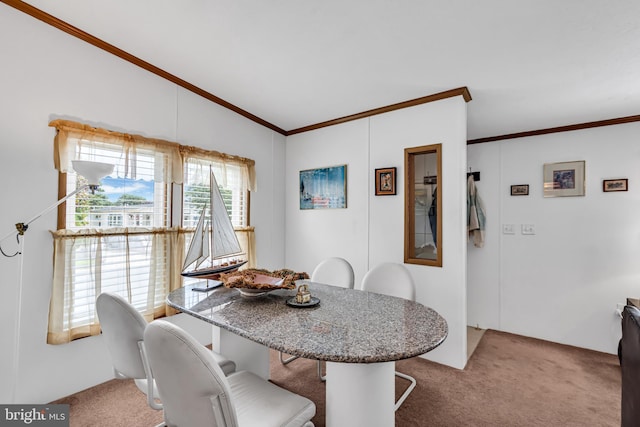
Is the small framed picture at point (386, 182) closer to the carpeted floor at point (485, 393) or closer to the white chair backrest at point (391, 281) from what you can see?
the white chair backrest at point (391, 281)

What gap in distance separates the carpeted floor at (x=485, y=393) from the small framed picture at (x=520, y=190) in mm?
1757

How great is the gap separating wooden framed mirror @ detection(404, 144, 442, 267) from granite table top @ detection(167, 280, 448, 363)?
1175mm

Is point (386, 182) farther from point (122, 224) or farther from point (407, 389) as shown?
point (122, 224)

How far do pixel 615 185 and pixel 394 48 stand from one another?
9.20 feet

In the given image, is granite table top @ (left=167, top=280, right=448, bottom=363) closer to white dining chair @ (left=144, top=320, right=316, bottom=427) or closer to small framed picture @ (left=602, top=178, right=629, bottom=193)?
white dining chair @ (left=144, top=320, right=316, bottom=427)

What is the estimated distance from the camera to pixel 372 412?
124 centimetres

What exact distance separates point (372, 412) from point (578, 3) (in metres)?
2.34

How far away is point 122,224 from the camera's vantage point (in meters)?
2.41

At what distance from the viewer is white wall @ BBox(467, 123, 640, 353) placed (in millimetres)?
2902

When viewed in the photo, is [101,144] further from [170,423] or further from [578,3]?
[578,3]

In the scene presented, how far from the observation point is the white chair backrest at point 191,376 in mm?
871

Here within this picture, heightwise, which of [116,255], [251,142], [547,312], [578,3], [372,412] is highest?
[578,3]

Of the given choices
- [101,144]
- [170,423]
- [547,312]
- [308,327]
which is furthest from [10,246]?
[547,312]

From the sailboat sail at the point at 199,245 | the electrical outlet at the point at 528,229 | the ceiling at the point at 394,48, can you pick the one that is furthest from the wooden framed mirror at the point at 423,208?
the sailboat sail at the point at 199,245
